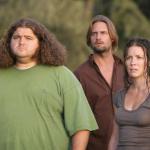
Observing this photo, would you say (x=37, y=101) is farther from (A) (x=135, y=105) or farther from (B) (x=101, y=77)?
(B) (x=101, y=77)

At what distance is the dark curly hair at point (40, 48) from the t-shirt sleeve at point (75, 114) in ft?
1.29

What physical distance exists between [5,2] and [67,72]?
33.9ft

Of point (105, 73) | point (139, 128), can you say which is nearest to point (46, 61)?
point (139, 128)

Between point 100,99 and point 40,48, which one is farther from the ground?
point 40,48

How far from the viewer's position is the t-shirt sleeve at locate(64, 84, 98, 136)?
405 cm

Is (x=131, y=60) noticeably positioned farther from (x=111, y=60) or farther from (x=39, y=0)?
(x=39, y=0)

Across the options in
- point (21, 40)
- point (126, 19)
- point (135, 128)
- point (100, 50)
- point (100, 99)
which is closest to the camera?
point (135, 128)

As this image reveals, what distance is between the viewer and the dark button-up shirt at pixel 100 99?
5480mm

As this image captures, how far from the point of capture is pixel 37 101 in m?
4.05

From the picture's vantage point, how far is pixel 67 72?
4.23 meters

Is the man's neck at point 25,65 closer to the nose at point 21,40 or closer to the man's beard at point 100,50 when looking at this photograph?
the nose at point 21,40

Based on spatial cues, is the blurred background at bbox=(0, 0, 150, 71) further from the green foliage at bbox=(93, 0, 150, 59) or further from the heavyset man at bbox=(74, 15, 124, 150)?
the heavyset man at bbox=(74, 15, 124, 150)

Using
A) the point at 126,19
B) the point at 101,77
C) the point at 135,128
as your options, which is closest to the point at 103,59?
the point at 101,77

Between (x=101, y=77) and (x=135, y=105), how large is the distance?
189cm
